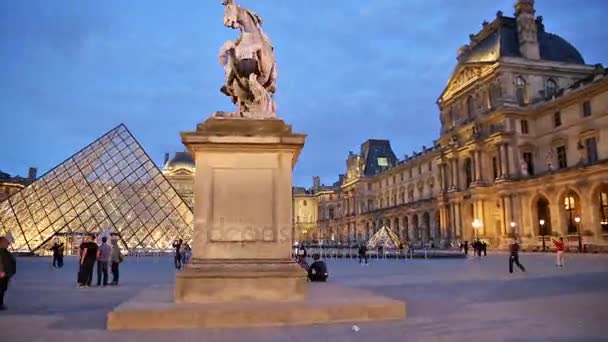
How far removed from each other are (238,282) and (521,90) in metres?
43.4

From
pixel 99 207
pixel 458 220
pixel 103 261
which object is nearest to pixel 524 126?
pixel 458 220

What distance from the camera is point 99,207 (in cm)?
3312

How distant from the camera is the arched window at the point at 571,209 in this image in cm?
3569

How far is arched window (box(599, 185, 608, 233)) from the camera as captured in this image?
3262 centimetres

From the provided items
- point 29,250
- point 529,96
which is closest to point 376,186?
point 529,96

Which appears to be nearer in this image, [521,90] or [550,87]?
[521,90]

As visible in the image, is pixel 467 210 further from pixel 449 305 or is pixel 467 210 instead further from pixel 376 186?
pixel 449 305

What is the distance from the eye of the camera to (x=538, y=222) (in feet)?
127

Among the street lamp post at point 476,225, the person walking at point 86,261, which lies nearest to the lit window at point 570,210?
the street lamp post at point 476,225

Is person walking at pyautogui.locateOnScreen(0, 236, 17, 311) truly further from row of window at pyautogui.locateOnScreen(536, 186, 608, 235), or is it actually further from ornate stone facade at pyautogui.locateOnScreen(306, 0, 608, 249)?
row of window at pyautogui.locateOnScreen(536, 186, 608, 235)

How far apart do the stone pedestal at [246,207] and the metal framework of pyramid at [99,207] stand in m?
26.4

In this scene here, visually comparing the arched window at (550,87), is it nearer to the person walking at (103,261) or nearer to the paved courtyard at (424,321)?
the paved courtyard at (424,321)

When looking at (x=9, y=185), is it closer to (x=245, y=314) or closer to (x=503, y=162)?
(x=503, y=162)

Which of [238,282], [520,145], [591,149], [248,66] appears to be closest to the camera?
[238,282]
